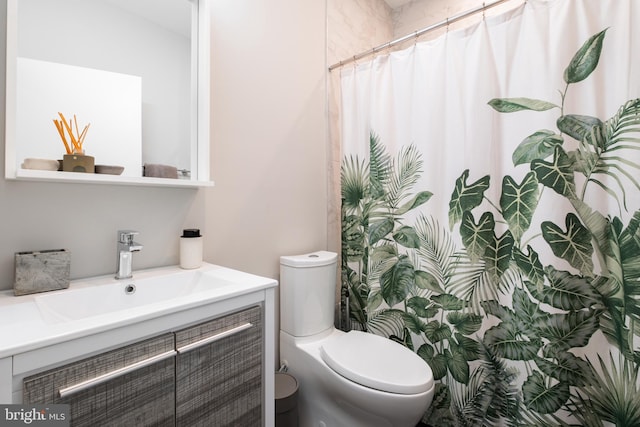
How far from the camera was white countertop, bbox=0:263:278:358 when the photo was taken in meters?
0.60

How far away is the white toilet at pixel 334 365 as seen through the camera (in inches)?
44.1

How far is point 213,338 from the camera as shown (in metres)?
0.86

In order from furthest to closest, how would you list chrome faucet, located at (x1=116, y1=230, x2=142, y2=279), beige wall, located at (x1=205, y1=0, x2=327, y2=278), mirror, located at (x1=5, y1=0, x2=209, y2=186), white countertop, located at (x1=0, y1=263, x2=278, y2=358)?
beige wall, located at (x1=205, y1=0, x2=327, y2=278) < chrome faucet, located at (x1=116, y1=230, x2=142, y2=279) < mirror, located at (x1=5, y1=0, x2=209, y2=186) < white countertop, located at (x1=0, y1=263, x2=278, y2=358)

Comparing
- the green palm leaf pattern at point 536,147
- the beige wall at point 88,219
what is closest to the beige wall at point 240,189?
the beige wall at point 88,219

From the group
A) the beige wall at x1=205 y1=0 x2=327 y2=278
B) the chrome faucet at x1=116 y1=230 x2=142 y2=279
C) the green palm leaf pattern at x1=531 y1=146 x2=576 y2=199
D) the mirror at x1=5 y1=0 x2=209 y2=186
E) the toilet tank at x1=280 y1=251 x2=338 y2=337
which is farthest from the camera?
the toilet tank at x1=280 y1=251 x2=338 y2=337

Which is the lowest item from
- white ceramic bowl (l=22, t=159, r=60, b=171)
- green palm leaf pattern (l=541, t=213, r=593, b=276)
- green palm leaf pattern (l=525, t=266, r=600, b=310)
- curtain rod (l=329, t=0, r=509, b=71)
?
green palm leaf pattern (l=525, t=266, r=600, b=310)

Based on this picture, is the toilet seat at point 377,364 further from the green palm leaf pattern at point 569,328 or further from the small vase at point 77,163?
the small vase at point 77,163

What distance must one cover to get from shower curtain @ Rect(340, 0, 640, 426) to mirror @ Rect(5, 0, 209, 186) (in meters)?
0.95

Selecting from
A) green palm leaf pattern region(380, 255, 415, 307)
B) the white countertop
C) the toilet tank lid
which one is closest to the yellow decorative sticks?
the white countertop

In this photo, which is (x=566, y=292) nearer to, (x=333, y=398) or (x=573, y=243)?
(x=573, y=243)

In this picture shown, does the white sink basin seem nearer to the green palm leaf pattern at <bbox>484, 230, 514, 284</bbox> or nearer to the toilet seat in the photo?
the toilet seat

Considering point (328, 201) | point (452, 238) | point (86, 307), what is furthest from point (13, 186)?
point (452, 238)

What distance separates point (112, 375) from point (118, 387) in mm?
36

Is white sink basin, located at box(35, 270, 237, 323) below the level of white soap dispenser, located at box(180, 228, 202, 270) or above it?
below
